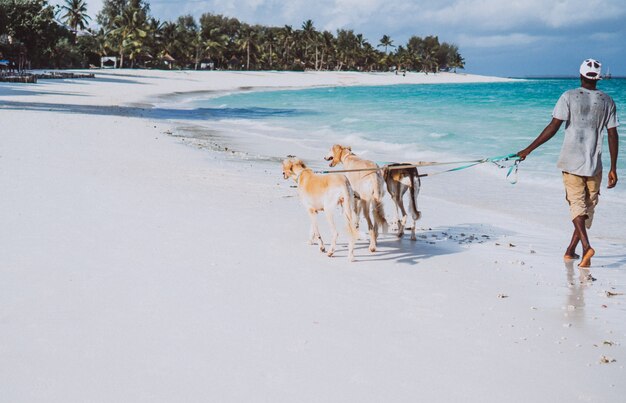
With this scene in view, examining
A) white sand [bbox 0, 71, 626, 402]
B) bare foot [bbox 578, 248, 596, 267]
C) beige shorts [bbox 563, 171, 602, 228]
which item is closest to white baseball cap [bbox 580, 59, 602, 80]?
beige shorts [bbox 563, 171, 602, 228]

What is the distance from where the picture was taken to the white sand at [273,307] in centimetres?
374

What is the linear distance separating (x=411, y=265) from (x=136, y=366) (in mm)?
3384

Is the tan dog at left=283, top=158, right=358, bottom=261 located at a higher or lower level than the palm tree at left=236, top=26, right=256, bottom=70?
lower

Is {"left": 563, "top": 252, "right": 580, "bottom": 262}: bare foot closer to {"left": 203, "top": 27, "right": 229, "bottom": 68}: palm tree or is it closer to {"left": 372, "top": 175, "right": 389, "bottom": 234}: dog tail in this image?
{"left": 372, "top": 175, "right": 389, "bottom": 234}: dog tail

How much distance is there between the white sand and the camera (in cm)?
374

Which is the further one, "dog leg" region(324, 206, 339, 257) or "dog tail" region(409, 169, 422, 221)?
"dog tail" region(409, 169, 422, 221)

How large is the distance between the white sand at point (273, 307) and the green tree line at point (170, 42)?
51.1 meters

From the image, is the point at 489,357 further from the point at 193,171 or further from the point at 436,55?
the point at 436,55

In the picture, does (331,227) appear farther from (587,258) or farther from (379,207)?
(587,258)

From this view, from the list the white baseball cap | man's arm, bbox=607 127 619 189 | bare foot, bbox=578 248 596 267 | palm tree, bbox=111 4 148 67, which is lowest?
bare foot, bbox=578 248 596 267

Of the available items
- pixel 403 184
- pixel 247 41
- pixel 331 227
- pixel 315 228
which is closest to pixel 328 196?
pixel 331 227

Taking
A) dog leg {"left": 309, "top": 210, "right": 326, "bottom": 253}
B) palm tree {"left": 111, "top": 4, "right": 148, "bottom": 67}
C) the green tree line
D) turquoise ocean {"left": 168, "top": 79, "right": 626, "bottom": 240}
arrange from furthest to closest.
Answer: palm tree {"left": 111, "top": 4, "right": 148, "bottom": 67}
the green tree line
turquoise ocean {"left": 168, "top": 79, "right": 626, "bottom": 240}
dog leg {"left": 309, "top": 210, "right": 326, "bottom": 253}

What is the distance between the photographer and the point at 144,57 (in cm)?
8781

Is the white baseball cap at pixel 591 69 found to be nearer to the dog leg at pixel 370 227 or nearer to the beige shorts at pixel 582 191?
the beige shorts at pixel 582 191
